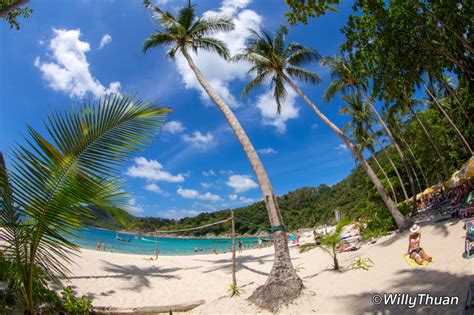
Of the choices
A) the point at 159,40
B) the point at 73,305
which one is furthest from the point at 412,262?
the point at 159,40

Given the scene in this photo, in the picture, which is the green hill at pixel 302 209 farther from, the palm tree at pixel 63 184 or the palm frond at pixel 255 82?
the palm tree at pixel 63 184

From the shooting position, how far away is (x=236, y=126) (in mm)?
8484

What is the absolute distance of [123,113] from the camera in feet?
8.77

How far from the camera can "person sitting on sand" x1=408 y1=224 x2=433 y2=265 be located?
6.98 m

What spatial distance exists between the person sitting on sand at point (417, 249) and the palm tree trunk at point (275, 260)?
3151 millimetres

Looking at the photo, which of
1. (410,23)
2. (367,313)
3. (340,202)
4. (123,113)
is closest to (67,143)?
(123,113)

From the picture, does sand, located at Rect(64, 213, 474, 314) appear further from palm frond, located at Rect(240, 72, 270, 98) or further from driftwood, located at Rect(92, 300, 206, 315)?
palm frond, located at Rect(240, 72, 270, 98)

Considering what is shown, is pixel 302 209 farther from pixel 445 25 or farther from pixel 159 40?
pixel 445 25

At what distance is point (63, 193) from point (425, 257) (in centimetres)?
800

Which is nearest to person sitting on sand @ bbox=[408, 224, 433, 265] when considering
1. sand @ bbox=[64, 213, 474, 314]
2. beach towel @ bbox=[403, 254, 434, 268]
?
beach towel @ bbox=[403, 254, 434, 268]

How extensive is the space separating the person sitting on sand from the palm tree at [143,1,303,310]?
318cm

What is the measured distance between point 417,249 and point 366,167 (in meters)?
6.30

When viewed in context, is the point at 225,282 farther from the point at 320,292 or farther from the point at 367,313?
the point at 367,313

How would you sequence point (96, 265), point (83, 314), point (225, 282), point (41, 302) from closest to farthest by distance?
1. point (41, 302)
2. point (83, 314)
3. point (225, 282)
4. point (96, 265)
